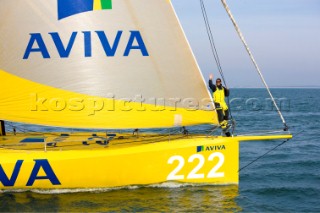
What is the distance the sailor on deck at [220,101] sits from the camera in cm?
1178

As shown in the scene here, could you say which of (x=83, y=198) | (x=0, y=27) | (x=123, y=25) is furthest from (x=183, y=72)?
(x=0, y=27)

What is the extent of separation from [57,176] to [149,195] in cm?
235

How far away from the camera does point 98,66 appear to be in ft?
36.6

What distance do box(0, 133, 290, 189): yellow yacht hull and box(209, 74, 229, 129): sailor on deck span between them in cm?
60

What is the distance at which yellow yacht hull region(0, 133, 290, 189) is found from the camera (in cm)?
1113

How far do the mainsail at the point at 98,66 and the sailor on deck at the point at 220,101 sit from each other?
485mm

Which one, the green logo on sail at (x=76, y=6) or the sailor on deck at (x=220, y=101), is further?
the sailor on deck at (x=220, y=101)
